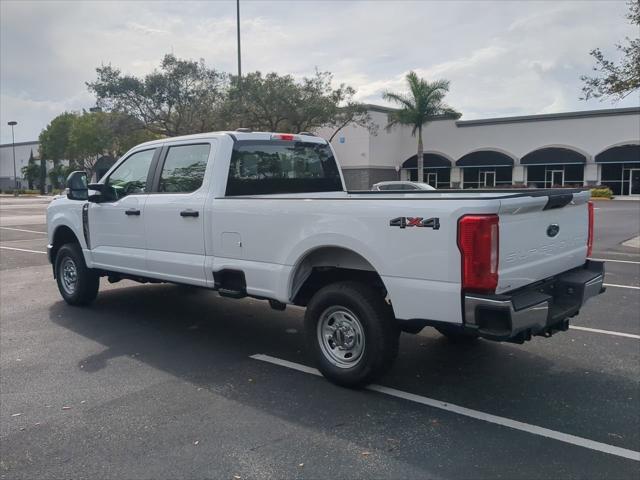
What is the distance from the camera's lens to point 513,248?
3.94 m

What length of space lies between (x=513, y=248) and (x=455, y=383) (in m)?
1.48

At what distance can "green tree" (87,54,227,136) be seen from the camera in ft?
122

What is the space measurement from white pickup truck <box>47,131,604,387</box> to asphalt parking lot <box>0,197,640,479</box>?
564 mm

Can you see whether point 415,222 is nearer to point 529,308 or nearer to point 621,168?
point 529,308

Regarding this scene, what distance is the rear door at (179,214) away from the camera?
5660 mm

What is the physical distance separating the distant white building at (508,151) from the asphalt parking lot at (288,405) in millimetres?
39906

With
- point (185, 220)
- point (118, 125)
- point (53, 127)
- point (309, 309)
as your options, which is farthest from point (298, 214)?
point (53, 127)

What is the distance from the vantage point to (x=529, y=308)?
3.84m

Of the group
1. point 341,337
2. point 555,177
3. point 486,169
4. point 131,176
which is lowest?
point 341,337

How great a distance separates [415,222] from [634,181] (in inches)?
1766

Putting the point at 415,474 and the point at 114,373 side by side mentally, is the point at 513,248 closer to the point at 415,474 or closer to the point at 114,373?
the point at 415,474

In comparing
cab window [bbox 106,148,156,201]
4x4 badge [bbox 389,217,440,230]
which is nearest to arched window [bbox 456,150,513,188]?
cab window [bbox 106,148,156,201]

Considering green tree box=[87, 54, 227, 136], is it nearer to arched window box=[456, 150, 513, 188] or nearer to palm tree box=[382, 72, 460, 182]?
palm tree box=[382, 72, 460, 182]

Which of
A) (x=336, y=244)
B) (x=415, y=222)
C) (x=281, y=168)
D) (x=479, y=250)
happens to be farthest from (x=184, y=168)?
(x=479, y=250)
